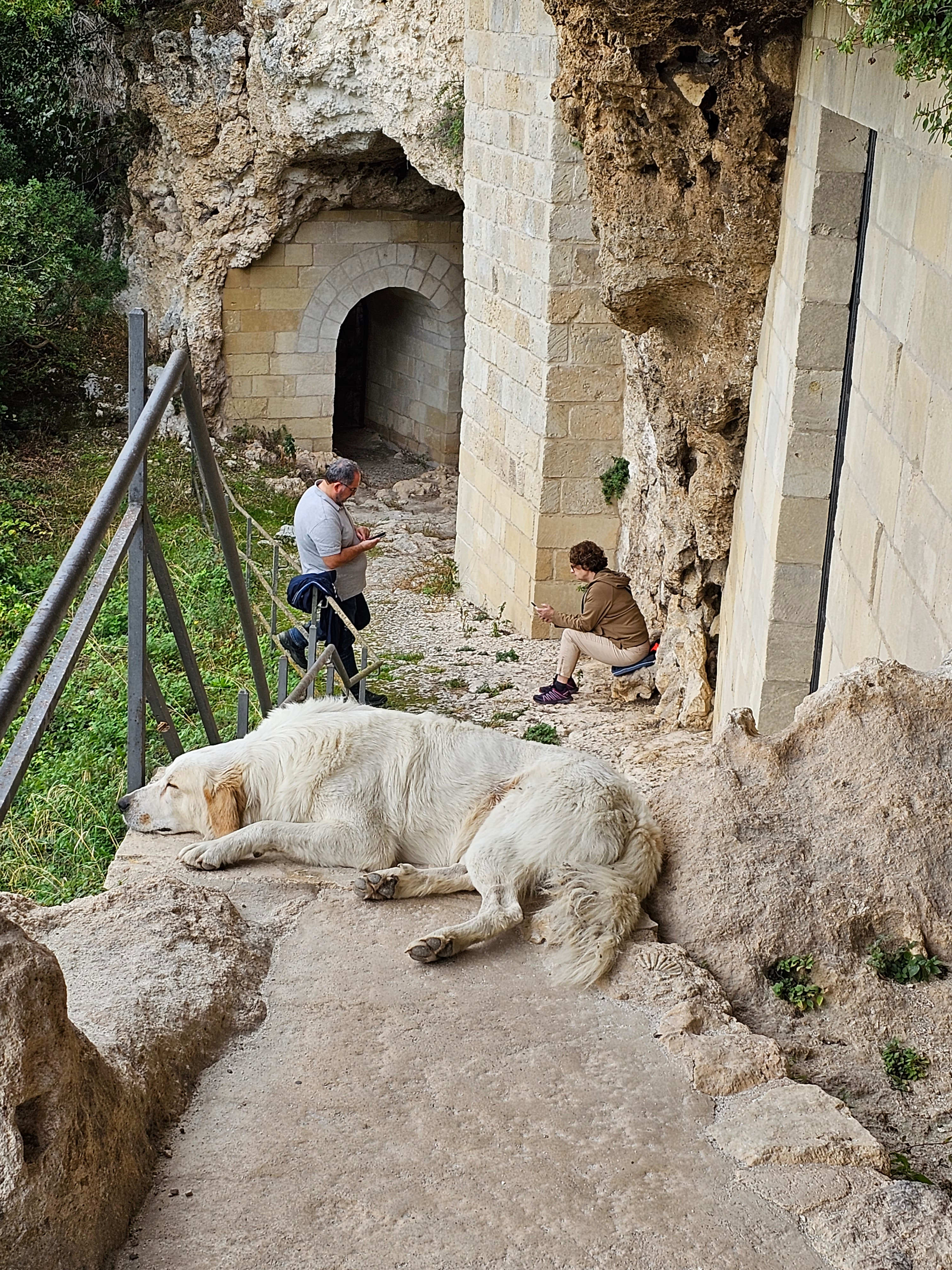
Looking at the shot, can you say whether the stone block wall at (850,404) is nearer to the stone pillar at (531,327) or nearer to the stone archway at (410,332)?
the stone pillar at (531,327)

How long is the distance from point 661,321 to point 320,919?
16.5ft

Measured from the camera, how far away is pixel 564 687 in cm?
959

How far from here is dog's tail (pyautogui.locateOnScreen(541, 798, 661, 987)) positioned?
2977 mm

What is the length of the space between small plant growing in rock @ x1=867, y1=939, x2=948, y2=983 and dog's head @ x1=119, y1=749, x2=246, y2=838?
1812 mm

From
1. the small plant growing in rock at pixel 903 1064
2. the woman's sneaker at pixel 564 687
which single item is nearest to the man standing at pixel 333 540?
the woman's sneaker at pixel 564 687

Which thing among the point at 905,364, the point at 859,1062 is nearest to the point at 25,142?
the point at 905,364

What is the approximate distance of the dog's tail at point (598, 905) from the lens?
298cm

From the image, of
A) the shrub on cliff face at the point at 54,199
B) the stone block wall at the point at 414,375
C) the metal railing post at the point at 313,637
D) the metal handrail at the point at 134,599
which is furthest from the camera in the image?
the stone block wall at the point at 414,375

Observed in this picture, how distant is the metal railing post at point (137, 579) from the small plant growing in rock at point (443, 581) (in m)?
9.10

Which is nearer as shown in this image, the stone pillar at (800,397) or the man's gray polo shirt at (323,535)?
→ the stone pillar at (800,397)

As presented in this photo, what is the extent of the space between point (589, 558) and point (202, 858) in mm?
6228

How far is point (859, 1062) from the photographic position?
2709 millimetres

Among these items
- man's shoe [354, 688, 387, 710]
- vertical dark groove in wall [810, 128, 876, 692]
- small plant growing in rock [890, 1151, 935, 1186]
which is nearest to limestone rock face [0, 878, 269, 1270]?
small plant growing in rock [890, 1151, 935, 1186]

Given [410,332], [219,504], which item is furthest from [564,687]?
[410,332]
